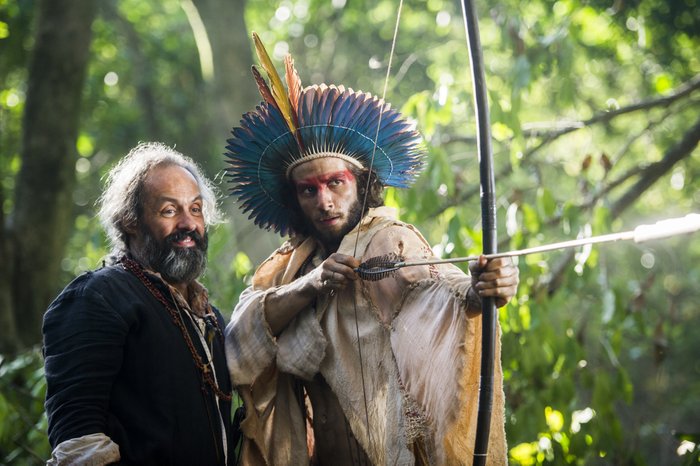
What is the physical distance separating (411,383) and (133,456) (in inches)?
39.1

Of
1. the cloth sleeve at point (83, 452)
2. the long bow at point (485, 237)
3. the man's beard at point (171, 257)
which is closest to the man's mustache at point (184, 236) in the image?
the man's beard at point (171, 257)

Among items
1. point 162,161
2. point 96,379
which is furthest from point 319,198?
point 96,379

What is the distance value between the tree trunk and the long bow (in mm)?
4428

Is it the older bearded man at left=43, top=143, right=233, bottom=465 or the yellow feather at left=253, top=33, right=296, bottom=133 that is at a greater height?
the yellow feather at left=253, top=33, right=296, bottom=133

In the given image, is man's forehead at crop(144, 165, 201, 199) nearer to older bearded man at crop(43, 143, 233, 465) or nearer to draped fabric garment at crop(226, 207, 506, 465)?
older bearded man at crop(43, 143, 233, 465)

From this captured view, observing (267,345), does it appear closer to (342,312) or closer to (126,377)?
(342,312)

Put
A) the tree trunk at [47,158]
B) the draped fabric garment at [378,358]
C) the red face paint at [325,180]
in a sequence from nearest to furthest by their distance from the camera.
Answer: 1. the draped fabric garment at [378,358]
2. the red face paint at [325,180]
3. the tree trunk at [47,158]

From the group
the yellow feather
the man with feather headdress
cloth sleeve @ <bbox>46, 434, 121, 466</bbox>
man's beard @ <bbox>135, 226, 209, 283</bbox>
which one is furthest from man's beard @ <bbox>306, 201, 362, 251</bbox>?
cloth sleeve @ <bbox>46, 434, 121, 466</bbox>

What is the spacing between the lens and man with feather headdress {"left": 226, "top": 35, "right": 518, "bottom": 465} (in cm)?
288

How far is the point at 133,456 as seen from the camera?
280cm

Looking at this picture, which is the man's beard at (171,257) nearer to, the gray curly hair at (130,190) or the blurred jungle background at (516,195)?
the gray curly hair at (130,190)

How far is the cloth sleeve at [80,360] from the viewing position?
272 cm

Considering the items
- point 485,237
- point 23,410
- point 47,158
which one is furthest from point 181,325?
point 47,158

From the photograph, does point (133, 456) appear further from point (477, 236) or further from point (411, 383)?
point (477, 236)
